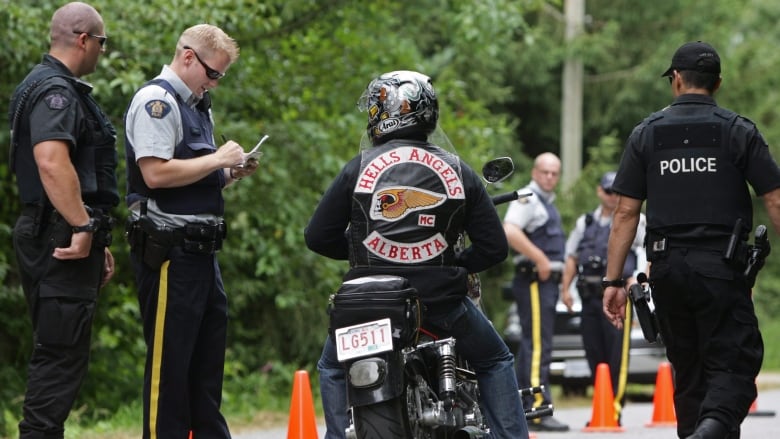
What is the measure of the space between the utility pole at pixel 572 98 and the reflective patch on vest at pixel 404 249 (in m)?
22.3

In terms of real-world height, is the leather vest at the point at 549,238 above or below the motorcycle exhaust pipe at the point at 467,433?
above

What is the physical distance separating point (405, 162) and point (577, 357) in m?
9.08

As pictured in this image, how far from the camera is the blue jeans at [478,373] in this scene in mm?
6422

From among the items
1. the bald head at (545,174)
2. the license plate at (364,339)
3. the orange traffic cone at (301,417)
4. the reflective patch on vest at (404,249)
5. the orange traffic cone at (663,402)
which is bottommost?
the orange traffic cone at (663,402)

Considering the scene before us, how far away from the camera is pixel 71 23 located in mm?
6980

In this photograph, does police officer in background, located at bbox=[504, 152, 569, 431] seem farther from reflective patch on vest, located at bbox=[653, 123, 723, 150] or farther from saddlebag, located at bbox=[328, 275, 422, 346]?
saddlebag, located at bbox=[328, 275, 422, 346]

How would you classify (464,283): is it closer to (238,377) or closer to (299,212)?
(299,212)

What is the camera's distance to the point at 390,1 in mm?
14438

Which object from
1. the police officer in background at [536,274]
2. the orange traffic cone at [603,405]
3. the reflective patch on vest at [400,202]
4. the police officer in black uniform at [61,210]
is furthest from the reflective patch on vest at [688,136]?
the police officer in background at [536,274]

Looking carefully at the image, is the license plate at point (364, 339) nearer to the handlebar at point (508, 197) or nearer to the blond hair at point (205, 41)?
the handlebar at point (508, 197)

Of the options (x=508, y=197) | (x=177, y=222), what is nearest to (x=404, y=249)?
(x=508, y=197)

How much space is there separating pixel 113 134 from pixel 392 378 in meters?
2.04

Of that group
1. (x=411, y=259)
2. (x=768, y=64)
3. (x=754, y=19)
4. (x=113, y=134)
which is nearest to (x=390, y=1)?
(x=113, y=134)

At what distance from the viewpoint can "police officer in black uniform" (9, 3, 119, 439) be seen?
6730mm
